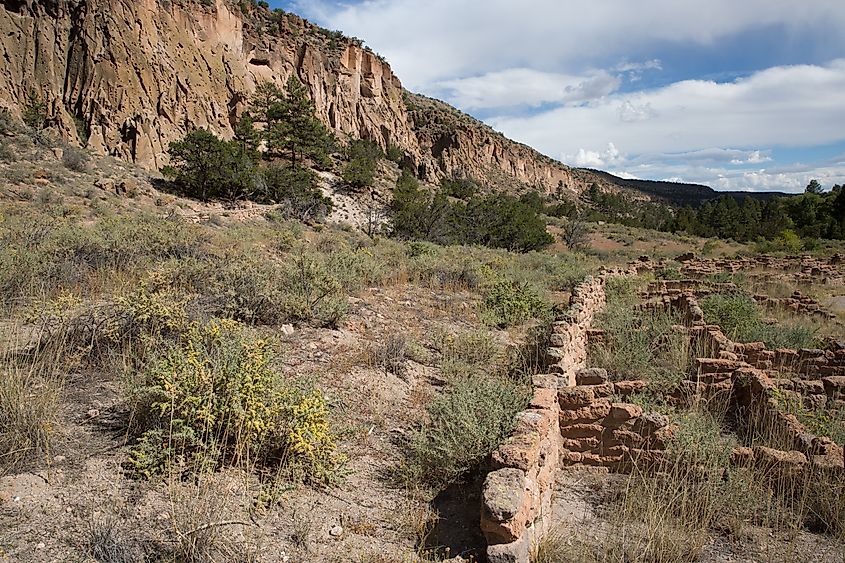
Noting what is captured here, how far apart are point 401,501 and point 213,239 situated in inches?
380

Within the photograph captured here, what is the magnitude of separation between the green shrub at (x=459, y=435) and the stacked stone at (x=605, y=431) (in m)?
0.46

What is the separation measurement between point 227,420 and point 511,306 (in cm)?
650

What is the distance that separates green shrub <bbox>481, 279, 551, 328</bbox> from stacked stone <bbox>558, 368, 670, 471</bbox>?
4126 mm

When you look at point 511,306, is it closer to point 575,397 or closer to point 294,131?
point 575,397

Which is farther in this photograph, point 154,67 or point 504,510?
point 154,67

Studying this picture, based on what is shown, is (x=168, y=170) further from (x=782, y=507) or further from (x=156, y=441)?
(x=782, y=507)

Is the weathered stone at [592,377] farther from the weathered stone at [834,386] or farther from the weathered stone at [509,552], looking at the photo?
the weathered stone at [509,552]

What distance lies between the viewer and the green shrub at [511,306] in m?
9.00

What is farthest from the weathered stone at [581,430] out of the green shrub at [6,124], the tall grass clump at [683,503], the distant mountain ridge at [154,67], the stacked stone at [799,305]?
the distant mountain ridge at [154,67]

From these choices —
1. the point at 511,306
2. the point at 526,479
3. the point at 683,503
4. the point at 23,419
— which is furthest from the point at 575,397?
the point at 511,306

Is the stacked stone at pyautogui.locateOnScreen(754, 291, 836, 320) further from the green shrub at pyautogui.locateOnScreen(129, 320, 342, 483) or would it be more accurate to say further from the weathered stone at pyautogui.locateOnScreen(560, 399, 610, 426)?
the green shrub at pyautogui.locateOnScreen(129, 320, 342, 483)

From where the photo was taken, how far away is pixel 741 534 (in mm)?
3289

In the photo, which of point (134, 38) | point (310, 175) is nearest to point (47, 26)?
point (134, 38)

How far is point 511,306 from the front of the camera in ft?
30.8
